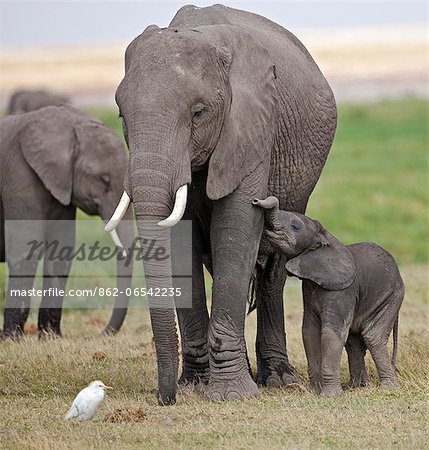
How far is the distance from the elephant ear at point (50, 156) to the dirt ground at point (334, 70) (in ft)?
137

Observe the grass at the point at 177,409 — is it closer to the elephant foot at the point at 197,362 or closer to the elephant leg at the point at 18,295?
the elephant foot at the point at 197,362

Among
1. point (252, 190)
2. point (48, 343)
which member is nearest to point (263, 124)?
point (252, 190)

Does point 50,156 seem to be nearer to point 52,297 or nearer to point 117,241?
point 117,241

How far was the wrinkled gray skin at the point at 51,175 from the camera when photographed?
12930mm

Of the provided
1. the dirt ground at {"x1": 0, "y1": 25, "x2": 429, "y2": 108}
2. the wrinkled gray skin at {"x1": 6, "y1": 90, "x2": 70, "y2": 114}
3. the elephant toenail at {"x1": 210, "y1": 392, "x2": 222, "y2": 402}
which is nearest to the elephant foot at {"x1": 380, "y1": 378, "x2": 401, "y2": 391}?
the elephant toenail at {"x1": 210, "y1": 392, "x2": 222, "y2": 402}

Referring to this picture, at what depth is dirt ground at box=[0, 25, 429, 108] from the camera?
64.6m

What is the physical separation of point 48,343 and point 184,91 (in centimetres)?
359

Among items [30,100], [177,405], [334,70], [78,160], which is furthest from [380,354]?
[334,70]

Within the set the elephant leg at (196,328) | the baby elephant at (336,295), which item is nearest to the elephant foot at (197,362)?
the elephant leg at (196,328)

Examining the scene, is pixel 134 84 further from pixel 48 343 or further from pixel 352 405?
pixel 48 343

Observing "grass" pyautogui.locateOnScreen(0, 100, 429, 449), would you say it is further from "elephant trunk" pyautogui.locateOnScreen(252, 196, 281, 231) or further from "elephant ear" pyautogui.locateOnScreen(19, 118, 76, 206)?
"elephant ear" pyautogui.locateOnScreen(19, 118, 76, 206)

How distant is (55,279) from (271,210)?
449cm

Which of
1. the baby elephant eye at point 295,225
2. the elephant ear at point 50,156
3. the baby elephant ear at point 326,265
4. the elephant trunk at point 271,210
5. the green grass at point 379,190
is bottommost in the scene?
the green grass at point 379,190

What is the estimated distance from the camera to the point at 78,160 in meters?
13.1
